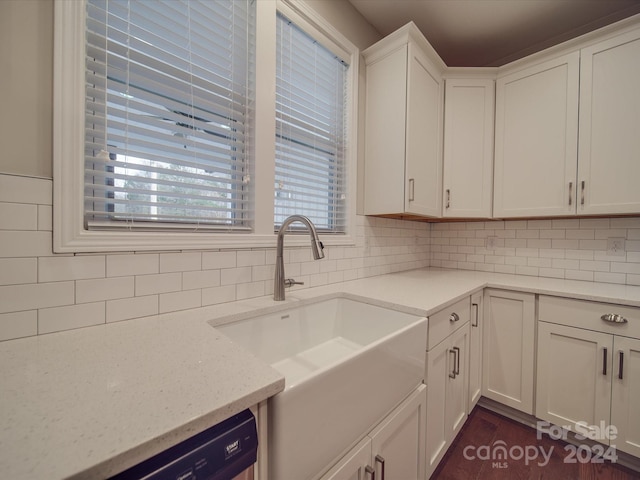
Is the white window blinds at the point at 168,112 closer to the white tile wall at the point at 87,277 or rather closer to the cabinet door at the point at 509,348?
the white tile wall at the point at 87,277

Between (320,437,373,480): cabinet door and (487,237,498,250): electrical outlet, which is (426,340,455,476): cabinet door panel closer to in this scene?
(320,437,373,480): cabinet door

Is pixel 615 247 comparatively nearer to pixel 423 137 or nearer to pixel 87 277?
pixel 423 137

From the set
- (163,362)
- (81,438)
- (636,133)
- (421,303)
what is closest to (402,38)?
(636,133)

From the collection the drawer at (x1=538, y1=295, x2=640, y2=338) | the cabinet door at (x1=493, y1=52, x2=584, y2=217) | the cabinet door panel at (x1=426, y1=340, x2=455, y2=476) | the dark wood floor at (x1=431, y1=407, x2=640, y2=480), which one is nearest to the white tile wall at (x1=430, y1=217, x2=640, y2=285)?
the cabinet door at (x1=493, y1=52, x2=584, y2=217)

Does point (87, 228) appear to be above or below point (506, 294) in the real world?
above

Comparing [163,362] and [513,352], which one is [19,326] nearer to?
[163,362]

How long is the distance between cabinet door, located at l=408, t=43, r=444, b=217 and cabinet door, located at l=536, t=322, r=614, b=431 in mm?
993

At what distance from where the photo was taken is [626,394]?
126 cm

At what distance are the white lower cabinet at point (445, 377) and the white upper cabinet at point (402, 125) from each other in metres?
0.67

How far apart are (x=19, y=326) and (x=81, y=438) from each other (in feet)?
1.93

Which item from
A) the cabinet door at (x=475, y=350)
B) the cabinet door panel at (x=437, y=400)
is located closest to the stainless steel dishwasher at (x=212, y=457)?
the cabinet door panel at (x=437, y=400)

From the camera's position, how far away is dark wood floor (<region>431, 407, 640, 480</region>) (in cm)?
127

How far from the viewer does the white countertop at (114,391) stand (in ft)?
1.12

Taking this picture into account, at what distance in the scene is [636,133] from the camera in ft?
4.59
